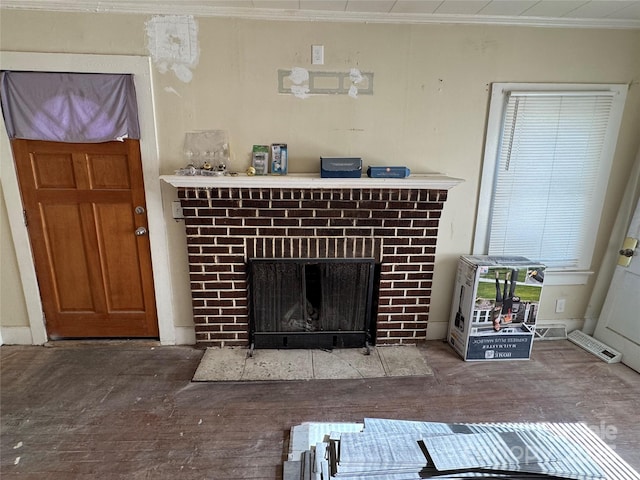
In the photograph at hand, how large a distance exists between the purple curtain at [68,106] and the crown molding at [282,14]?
0.40 m

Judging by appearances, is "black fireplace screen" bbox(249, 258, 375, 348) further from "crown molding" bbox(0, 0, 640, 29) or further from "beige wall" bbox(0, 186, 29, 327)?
"beige wall" bbox(0, 186, 29, 327)

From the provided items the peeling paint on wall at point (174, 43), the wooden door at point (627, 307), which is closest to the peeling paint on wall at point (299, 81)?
the peeling paint on wall at point (174, 43)

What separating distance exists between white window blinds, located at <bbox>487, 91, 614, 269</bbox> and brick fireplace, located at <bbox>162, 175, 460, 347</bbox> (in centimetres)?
58

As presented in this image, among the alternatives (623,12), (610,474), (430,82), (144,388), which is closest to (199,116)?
(430,82)

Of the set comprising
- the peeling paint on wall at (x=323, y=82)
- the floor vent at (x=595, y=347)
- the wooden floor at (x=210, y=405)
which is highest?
the peeling paint on wall at (x=323, y=82)

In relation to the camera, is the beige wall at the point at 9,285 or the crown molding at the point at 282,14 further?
the beige wall at the point at 9,285

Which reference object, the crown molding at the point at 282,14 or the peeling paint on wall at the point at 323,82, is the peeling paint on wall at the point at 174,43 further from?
the peeling paint on wall at the point at 323,82

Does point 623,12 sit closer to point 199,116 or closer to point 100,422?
point 199,116

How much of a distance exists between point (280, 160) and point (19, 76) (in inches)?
68.4

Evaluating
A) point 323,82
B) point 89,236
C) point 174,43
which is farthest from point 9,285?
point 323,82

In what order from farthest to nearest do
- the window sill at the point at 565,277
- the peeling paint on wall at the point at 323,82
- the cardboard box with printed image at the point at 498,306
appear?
the window sill at the point at 565,277 < the cardboard box with printed image at the point at 498,306 < the peeling paint on wall at the point at 323,82

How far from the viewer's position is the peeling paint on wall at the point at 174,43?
93.0 inches

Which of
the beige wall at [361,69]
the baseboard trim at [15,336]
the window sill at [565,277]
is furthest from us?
the window sill at [565,277]

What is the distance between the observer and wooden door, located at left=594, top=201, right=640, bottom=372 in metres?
2.66
